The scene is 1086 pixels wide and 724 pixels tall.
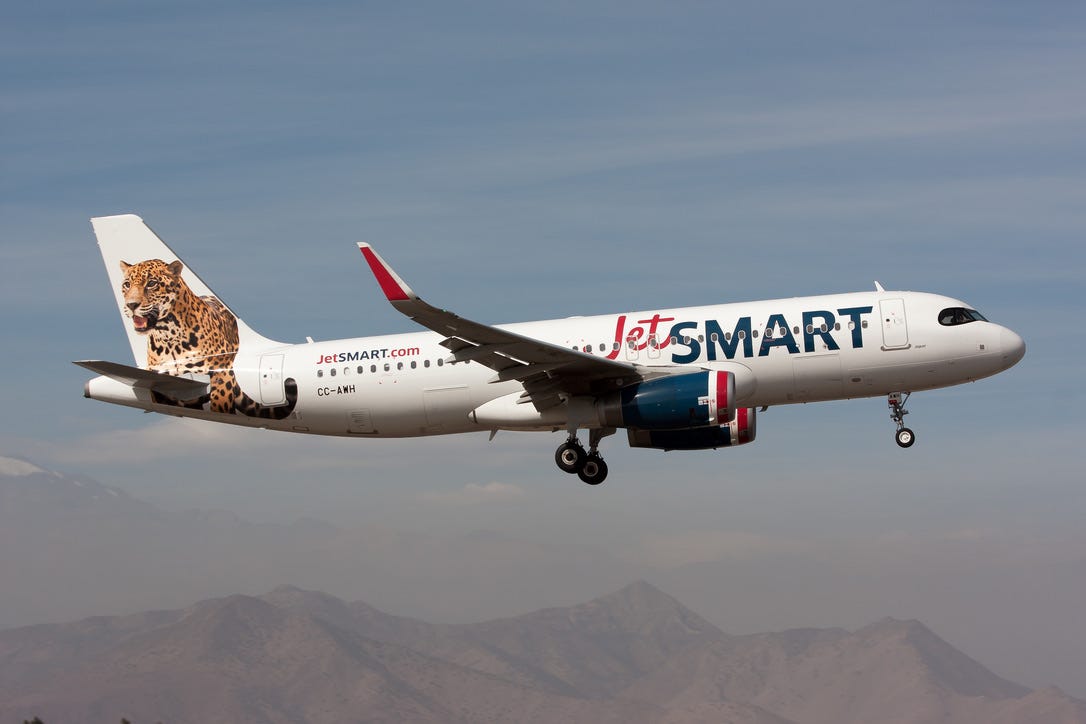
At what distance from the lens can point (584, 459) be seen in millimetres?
48500

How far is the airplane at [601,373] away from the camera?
44781 mm

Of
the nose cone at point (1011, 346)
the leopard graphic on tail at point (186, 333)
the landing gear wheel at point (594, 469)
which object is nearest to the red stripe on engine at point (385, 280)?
the leopard graphic on tail at point (186, 333)

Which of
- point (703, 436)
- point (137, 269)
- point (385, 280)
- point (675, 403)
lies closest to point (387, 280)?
point (385, 280)

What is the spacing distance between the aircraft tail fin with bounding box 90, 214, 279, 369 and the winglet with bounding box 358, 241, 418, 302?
15.2m

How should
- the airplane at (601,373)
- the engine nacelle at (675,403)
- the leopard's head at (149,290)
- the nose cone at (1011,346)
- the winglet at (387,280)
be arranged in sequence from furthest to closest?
the leopard's head at (149,290) → the nose cone at (1011,346) → the airplane at (601,373) → the engine nacelle at (675,403) → the winglet at (387,280)

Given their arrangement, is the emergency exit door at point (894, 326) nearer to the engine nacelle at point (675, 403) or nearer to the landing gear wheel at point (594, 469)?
the engine nacelle at point (675, 403)

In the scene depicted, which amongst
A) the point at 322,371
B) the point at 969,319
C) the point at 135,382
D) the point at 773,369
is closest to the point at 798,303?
the point at 773,369

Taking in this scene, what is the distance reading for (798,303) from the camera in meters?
46.2

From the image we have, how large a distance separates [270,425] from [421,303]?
12.5 m

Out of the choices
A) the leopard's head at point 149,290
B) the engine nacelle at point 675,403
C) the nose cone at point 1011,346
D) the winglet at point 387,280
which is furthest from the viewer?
the leopard's head at point 149,290

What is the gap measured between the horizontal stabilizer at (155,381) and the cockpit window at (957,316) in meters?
25.4

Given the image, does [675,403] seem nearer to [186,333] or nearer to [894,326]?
[894,326]

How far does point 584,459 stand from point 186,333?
1620 cm

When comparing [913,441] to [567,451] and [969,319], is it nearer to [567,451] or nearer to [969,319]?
[969,319]
